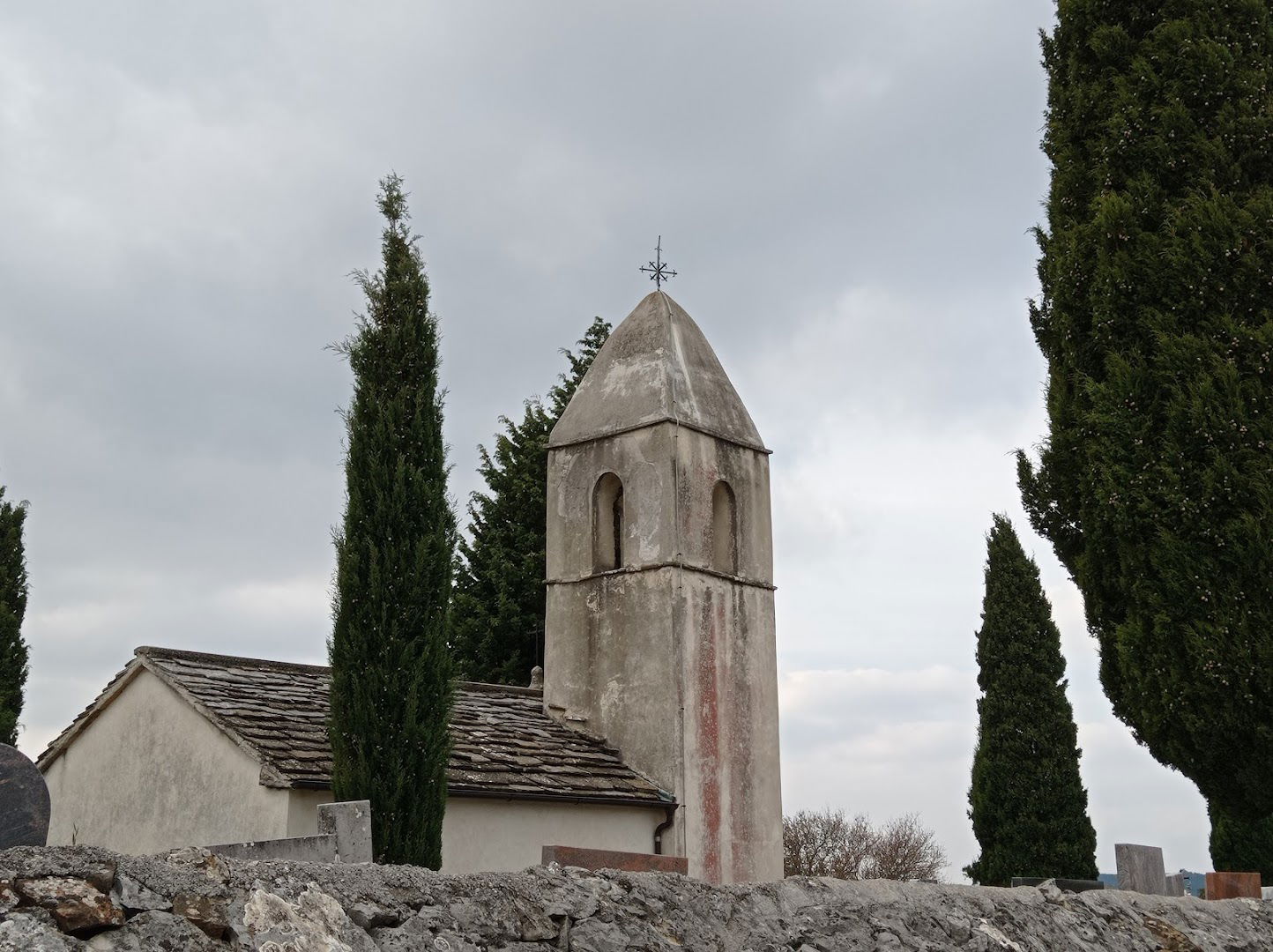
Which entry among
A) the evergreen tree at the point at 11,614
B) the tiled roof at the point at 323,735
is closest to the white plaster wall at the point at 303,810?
the tiled roof at the point at 323,735

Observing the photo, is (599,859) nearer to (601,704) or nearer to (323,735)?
(323,735)

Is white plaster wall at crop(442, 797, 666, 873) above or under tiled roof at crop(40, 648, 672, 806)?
under

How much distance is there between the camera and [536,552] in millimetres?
23953

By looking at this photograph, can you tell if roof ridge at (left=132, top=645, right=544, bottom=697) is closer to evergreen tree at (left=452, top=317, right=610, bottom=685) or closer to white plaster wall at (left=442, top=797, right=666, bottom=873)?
white plaster wall at (left=442, top=797, right=666, bottom=873)

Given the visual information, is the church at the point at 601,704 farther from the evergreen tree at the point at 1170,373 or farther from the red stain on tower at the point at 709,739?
the evergreen tree at the point at 1170,373

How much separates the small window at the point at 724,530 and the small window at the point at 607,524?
126 cm

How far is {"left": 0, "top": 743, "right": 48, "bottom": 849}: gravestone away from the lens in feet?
12.8

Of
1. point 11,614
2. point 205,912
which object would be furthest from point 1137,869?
point 11,614

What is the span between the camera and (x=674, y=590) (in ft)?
50.5

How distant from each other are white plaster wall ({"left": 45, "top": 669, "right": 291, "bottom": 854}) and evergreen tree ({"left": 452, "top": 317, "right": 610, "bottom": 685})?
Result: 9531mm

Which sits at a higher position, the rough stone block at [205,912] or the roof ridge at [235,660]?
the roof ridge at [235,660]

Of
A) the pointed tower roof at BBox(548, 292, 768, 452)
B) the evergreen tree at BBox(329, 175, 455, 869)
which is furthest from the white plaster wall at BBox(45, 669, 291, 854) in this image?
the pointed tower roof at BBox(548, 292, 768, 452)

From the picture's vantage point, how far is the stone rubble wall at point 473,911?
3.09 m

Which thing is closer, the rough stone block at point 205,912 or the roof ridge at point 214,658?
the rough stone block at point 205,912
